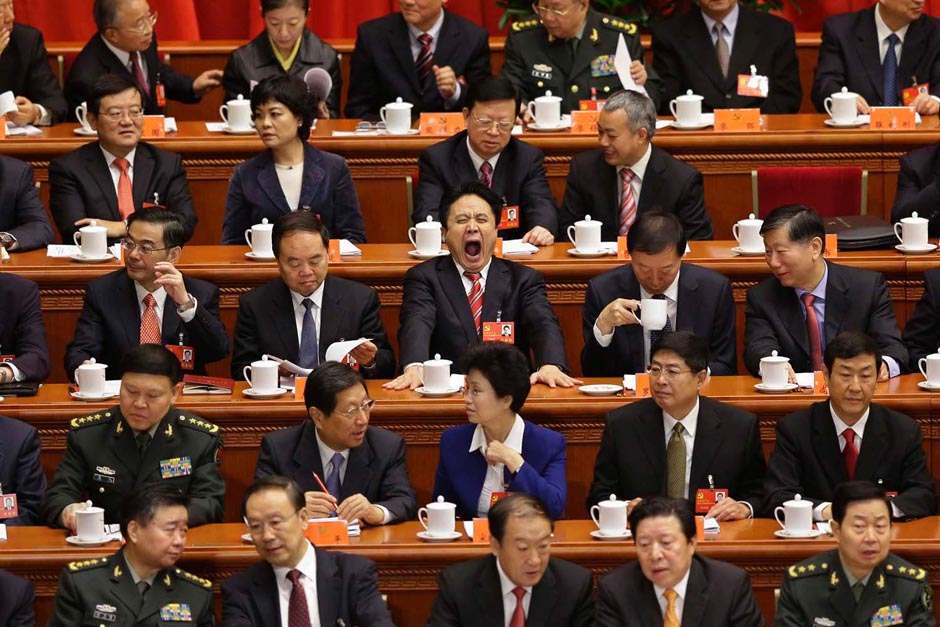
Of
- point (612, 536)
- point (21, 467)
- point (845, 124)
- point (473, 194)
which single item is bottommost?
point (612, 536)

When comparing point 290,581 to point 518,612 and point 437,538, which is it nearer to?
point 437,538

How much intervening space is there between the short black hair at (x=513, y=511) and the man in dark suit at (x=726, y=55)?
2.91m

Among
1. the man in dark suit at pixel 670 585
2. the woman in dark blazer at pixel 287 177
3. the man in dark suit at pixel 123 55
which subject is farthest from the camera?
the man in dark suit at pixel 123 55

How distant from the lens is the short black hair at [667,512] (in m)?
4.45

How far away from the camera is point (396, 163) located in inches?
260

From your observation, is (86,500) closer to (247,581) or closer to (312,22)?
(247,581)

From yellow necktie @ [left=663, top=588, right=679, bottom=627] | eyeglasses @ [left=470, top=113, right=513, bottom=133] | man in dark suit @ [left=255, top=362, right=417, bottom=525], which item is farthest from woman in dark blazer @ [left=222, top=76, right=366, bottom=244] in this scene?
yellow necktie @ [left=663, top=588, right=679, bottom=627]

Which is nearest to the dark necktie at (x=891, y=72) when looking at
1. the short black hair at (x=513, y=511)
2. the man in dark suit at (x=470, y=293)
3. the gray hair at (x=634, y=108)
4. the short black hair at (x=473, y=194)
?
the gray hair at (x=634, y=108)

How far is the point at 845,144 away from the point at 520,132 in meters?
1.11

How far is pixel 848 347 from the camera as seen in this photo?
16.1 ft

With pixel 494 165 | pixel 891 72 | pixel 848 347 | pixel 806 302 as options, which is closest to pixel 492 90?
pixel 494 165

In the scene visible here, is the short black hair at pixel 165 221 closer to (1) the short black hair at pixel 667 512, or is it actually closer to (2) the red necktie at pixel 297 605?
(2) the red necktie at pixel 297 605

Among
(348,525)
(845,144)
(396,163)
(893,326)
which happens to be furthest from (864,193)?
(348,525)

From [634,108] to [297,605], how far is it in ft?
7.47
